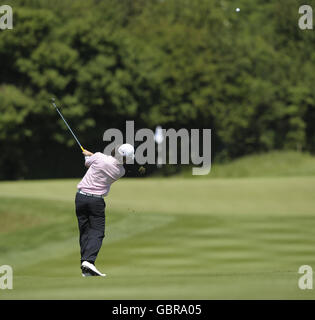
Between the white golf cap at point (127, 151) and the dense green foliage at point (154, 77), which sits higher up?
the dense green foliage at point (154, 77)

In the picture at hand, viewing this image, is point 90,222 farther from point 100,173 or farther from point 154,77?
point 154,77

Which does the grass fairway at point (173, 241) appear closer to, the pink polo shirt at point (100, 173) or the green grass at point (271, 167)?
the pink polo shirt at point (100, 173)

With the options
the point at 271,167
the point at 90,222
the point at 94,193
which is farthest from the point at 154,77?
the point at 94,193

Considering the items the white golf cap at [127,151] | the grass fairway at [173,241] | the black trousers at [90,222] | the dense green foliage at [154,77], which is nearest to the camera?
the grass fairway at [173,241]

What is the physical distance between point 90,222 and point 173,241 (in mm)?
9018

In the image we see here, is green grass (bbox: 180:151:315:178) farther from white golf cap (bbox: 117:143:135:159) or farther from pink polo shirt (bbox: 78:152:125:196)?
white golf cap (bbox: 117:143:135:159)

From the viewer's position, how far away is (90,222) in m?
11.7

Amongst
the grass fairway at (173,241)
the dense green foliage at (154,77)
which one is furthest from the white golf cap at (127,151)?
the dense green foliage at (154,77)

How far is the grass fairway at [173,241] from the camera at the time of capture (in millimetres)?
9906

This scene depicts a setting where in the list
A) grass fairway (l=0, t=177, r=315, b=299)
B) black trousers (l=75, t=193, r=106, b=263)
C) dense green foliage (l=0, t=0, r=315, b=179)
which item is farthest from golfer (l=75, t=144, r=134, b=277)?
dense green foliage (l=0, t=0, r=315, b=179)

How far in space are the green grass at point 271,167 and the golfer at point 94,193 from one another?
116 feet

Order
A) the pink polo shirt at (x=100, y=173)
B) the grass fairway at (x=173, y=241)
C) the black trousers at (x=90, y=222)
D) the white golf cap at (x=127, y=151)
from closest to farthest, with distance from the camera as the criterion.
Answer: the grass fairway at (x=173, y=241) < the white golf cap at (x=127, y=151) < the pink polo shirt at (x=100, y=173) < the black trousers at (x=90, y=222)
